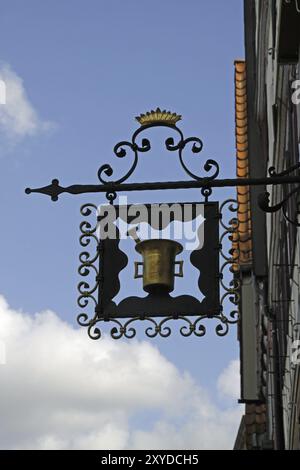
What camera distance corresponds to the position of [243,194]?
64.5ft

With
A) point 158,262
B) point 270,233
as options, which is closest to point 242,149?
point 270,233

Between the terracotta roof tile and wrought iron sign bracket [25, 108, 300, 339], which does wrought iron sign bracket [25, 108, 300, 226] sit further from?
the terracotta roof tile

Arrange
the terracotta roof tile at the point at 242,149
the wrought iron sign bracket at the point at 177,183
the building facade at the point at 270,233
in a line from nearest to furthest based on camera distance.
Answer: the wrought iron sign bracket at the point at 177,183
the building facade at the point at 270,233
the terracotta roof tile at the point at 242,149

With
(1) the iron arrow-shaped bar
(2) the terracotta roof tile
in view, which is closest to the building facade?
(2) the terracotta roof tile

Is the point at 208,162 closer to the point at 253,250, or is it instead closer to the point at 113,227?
the point at 113,227

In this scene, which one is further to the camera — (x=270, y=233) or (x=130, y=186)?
(x=270, y=233)

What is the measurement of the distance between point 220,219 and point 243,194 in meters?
12.2

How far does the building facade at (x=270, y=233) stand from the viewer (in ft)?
36.0

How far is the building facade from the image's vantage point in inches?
432

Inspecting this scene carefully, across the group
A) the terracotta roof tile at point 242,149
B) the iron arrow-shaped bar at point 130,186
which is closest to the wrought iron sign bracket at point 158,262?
the iron arrow-shaped bar at point 130,186

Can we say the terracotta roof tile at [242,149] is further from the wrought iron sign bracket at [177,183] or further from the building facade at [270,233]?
the wrought iron sign bracket at [177,183]

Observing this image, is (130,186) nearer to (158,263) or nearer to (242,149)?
(158,263)

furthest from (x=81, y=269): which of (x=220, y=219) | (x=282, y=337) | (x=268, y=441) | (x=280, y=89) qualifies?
(x=268, y=441)

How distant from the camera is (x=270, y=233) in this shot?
1781 cm
